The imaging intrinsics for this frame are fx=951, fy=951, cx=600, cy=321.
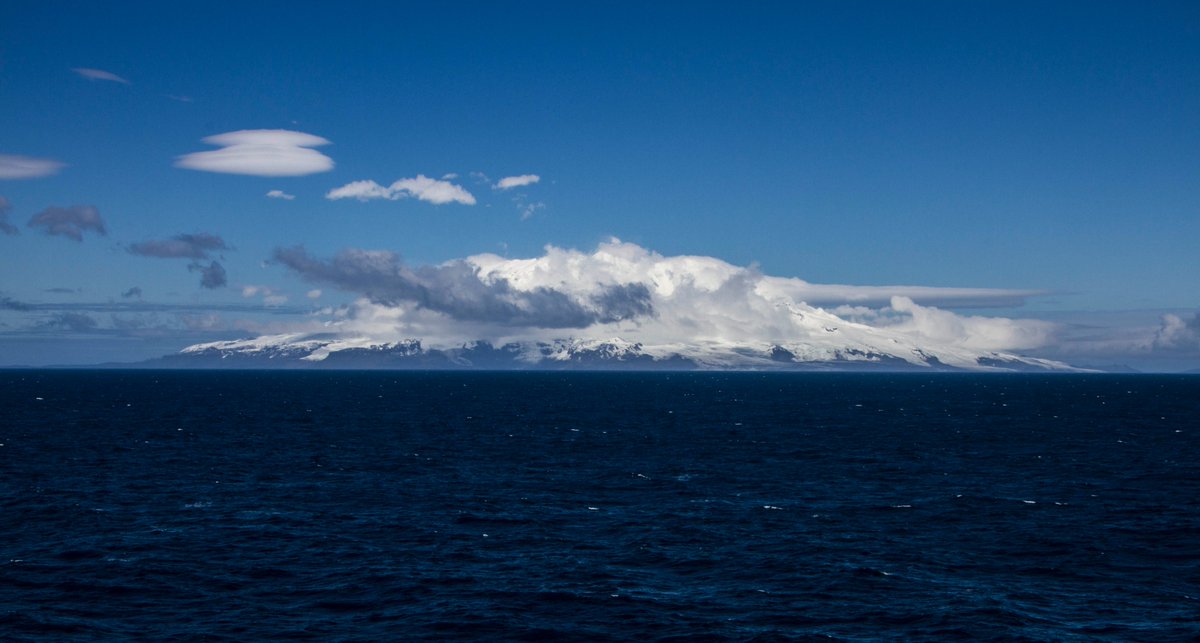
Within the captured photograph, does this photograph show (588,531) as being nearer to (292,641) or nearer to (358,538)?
(358,538)

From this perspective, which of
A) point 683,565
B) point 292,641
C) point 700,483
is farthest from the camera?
point 700,483

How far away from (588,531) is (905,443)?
244 feet

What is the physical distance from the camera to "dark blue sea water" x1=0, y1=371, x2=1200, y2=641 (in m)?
45.4

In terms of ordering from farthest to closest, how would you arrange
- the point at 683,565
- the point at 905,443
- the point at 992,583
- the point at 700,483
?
the point at 905,443
the point at 700,483
the point at 683,565
the point at 992,583

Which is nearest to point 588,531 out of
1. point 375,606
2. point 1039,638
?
point 375,606

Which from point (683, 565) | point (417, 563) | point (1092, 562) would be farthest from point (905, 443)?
point (417, 563)

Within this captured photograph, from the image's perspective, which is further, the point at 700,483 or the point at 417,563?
the point at 700,483

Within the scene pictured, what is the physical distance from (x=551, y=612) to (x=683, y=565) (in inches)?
456

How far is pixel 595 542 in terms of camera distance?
202ft

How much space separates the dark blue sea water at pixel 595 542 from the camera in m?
Result: 45.4

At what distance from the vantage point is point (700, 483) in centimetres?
8769

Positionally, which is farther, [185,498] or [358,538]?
[185,498]

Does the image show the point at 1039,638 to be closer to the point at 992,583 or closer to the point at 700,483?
the point at 992,583

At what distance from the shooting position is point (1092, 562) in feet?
186
